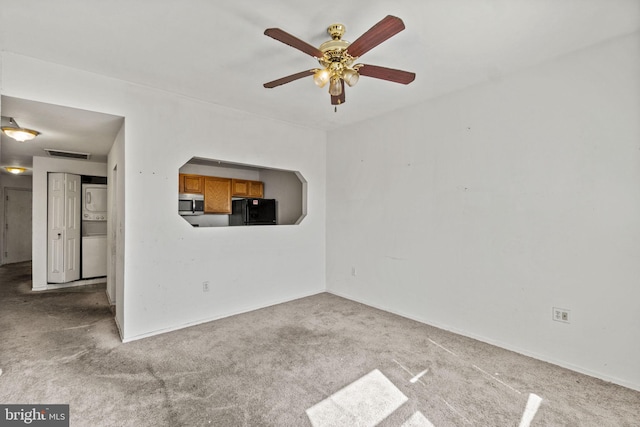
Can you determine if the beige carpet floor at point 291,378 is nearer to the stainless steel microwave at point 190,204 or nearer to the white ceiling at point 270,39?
the stainless steel microwave at point 190,204

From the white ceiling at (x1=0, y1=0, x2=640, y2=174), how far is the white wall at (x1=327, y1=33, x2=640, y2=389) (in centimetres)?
34

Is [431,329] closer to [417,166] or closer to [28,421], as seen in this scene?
[417,166]

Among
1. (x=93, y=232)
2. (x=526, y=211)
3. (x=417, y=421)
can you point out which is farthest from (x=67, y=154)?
(x=526, y=211)

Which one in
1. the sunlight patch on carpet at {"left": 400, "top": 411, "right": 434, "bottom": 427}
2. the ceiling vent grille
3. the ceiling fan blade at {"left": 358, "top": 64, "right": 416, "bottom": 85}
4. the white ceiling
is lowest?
the sunlight patch on carpet at {"left": 400, "top": 411, "right": 434, "bottom": 427}

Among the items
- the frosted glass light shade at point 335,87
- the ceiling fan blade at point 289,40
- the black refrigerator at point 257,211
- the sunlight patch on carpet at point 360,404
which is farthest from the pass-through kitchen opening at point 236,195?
the sunlight patch on carpet at point 360,404

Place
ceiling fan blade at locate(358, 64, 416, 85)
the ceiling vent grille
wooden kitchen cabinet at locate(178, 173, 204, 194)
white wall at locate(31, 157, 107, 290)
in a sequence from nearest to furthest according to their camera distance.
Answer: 1. ceiling fan blade at locate(358, 64, 416, 85)
2. the ceiling vent grille
3. white wall at locate(31, 157, 107, 290)
4. wooden kitchen cabinet at locate(178, 173, 204, 194)

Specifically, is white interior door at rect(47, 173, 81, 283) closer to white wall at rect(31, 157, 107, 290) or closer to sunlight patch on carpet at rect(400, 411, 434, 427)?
white wall at rect(31, 157, 107, 290)

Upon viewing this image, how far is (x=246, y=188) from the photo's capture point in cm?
569

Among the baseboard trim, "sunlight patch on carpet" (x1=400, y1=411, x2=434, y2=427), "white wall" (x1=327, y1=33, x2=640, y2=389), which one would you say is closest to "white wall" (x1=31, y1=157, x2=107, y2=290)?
the baseboard trim

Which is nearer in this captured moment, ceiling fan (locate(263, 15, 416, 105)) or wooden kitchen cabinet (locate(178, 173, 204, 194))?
ceiling fan (locate(263, 15, 416, 105))

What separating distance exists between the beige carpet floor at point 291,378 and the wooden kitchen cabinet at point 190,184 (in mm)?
2338

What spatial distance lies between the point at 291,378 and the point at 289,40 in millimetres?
2381

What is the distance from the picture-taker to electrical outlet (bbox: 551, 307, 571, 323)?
2.42 m

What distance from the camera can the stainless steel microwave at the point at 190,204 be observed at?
4867 mm
